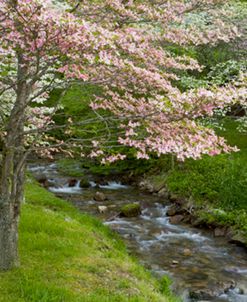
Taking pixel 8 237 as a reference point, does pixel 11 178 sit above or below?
above

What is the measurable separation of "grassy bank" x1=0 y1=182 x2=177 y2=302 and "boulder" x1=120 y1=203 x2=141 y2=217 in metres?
4.39

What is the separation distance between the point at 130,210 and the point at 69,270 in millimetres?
9224

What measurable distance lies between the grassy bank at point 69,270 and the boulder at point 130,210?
14.4 ft

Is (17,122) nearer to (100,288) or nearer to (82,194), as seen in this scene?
(100,288)

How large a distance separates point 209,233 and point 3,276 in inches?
396

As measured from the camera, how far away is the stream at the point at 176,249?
1259 cm

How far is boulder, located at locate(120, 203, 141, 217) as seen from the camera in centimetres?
1882

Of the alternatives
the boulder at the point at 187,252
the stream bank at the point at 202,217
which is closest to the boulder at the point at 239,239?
the stream bank at the point at 202,217

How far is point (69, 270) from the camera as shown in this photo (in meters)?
9.82

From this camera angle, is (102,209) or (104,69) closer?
(104,69)

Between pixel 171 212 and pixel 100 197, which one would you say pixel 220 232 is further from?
pixel 100 197

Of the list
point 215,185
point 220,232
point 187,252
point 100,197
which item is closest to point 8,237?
point 187,252

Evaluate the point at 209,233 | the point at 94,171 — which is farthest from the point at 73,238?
the point at 94,171

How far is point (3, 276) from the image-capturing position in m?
9.02
